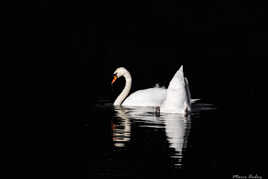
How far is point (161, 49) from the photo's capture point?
34812 millimetres

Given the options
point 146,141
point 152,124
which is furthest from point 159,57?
point 146,141

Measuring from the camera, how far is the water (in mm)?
9414

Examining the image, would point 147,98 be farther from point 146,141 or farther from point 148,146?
point 148,146

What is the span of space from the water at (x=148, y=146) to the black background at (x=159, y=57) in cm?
34

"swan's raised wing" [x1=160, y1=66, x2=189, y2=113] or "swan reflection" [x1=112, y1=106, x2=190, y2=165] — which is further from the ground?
"swan's raised wing" [x1=160, y1=66, x2=189, y2=113]

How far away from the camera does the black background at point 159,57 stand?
512 inches

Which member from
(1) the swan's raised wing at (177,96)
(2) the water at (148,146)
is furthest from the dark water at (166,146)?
(1) the swan's raised wing at (177,96)

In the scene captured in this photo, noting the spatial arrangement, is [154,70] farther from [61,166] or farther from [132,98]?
[61,166]

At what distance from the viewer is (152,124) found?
45.9ft

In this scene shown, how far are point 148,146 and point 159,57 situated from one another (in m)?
21.5

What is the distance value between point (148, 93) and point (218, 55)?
15968mm

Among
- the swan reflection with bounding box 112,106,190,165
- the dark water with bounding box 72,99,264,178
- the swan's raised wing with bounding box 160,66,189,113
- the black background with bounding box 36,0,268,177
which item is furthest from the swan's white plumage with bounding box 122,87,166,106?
the dark water with bounding box 72,99,264,178

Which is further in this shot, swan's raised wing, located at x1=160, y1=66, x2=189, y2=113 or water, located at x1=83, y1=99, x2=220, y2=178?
swan's raised wing, located at x1=160, y1=66, x2=189, y2=113

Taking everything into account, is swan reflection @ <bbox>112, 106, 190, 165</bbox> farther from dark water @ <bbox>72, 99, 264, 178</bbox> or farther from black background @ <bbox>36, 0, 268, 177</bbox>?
black background @ <bbox>36, 0, 268, 177</bbox>
